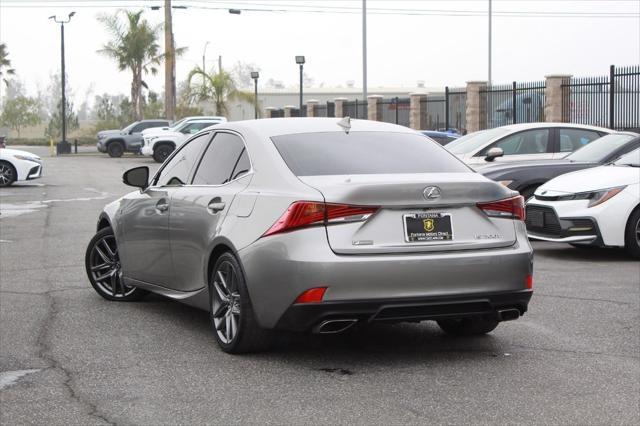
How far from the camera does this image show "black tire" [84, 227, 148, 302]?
29.8ft

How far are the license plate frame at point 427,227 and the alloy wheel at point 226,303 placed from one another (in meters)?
1.14

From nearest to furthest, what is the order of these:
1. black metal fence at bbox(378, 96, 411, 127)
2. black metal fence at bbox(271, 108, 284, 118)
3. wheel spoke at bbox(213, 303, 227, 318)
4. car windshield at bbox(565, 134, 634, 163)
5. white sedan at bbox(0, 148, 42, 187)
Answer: wheel spoke at bbox(213, 303, 227, 318) → car windshield at bbox(565, 134, 634, 163) → white sedan at bbox(0, 148, 42, 187) → black metal fence at bbox(378, 96, 411, 127) → black metal fence at bbox(271, 108, 284, 118)

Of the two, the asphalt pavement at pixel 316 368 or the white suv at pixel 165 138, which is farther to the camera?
the white suv at pixel 165 138

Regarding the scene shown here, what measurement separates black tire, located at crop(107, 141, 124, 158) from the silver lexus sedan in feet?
135

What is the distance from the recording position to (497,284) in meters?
6.43

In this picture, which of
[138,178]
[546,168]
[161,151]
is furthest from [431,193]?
[161,151]

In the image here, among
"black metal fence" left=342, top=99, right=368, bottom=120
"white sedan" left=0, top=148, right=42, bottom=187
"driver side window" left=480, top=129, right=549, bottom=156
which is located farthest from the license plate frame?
"black metal fence" left=342, top=99, right=368, bottom=120

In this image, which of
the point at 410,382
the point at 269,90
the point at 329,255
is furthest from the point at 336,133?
the point at 269,90

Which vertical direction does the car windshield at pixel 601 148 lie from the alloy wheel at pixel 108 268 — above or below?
above

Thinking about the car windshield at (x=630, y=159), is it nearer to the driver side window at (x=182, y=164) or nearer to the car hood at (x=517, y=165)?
the car hood at (x=517, y=165)

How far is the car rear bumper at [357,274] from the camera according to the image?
20.1 feet

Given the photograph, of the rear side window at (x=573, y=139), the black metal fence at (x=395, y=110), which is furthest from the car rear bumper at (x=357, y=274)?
the black metal fence at (x=395, y=110)

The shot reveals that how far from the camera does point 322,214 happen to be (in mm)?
6211

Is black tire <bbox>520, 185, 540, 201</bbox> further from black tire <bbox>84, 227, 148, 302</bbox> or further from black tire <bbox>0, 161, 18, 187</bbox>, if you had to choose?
black tire <bbox>0, 161, 18, 187</bbox>
